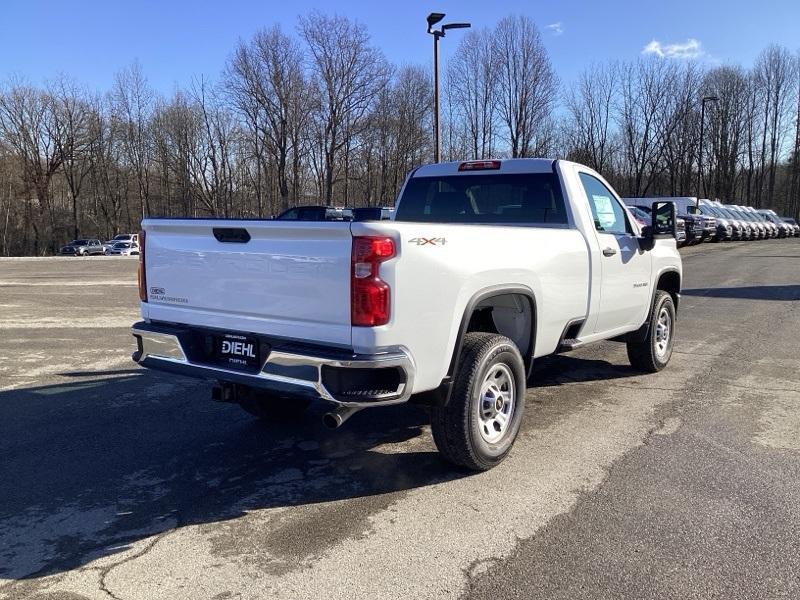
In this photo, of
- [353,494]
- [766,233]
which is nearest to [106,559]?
[353,494]

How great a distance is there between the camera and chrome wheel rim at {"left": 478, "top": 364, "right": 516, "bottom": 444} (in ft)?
13.8

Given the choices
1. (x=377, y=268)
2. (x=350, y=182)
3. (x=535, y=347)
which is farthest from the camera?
(x=350, y=182)

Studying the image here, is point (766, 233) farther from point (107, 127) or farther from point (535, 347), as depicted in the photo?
point (107, 127)

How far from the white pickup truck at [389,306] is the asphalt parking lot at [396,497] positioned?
521 millimetres

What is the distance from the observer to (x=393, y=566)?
3.10 metres

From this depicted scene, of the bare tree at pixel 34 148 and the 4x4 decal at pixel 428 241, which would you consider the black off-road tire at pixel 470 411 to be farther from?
the bare tree at pixel 34 148

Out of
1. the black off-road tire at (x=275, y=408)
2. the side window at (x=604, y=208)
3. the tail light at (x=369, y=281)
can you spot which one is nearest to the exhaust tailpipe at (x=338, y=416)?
the tail light at (x=369, y=281)

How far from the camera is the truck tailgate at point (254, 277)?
11.3 ft

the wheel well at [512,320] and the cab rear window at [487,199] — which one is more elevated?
the cab rear window at [487,199]

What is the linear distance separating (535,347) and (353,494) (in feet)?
5.67

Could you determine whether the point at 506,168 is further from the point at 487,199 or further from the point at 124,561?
the point at 124,561

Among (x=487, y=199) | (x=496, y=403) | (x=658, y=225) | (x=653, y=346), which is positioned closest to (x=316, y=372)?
(x=496, y=403)

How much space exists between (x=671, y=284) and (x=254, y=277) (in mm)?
5227

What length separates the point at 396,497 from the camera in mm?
3859
